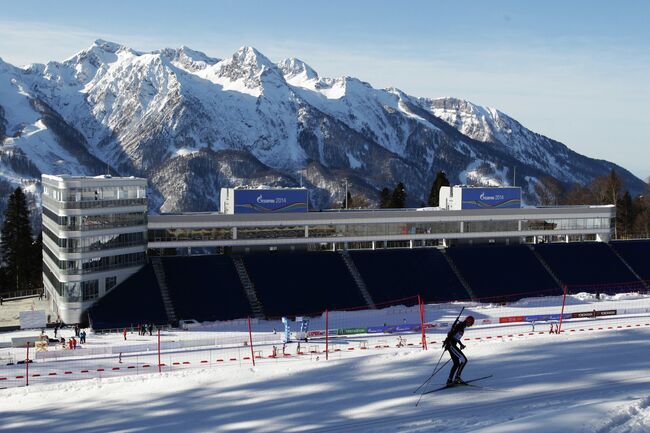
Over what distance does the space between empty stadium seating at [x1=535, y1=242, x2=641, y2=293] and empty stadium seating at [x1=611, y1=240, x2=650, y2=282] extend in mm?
1401

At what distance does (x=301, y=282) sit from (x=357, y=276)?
261 inches

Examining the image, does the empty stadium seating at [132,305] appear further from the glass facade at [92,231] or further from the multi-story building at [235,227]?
the glass facade at [92,231]

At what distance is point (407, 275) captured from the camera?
77750 mm

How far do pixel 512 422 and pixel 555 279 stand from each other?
64.1 m

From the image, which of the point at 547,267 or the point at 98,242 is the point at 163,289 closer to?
the point at 98,242

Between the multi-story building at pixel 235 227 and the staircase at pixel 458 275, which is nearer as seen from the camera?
the multi-story building at pixel 235 227

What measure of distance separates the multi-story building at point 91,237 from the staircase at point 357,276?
73.0 feet

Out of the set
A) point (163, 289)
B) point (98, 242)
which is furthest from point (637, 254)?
point (98, 242)

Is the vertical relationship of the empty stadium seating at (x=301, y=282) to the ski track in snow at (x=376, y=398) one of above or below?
above

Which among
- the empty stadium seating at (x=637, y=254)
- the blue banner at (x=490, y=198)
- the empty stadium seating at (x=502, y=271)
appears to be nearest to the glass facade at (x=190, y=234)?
the empty stadium seating at (x=502, y=271)

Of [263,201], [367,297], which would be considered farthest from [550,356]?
[263,201]

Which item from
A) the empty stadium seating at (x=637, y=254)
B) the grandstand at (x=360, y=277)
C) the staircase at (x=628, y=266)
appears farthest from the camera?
the empty stadium seating at (x=637, y=254)

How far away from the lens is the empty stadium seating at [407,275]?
244ft

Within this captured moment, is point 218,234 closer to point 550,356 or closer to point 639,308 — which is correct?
point 639,308
